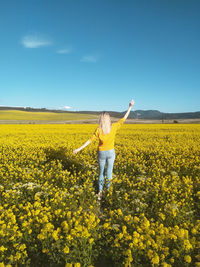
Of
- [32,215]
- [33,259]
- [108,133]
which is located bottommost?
[33,259]

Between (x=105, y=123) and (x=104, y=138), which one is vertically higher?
(x=105, y=123)

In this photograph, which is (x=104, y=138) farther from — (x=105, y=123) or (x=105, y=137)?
(x=105, y=123)

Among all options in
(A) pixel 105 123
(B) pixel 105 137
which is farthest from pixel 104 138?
(A) pixel 105 123

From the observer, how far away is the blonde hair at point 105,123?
4.65 metres

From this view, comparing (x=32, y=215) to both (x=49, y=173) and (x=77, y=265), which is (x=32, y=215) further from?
(x=49, y=173)

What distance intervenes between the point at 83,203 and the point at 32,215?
1300mm

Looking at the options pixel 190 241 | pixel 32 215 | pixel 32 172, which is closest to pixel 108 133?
pixel 32 215

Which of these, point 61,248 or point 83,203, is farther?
point 83,203

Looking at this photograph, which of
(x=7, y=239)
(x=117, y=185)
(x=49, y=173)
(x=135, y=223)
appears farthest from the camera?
(x=49, y=173)

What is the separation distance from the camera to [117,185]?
5.59m

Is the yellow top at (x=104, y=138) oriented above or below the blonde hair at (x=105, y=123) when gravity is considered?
below

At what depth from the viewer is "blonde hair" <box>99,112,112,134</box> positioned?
4652 millimetres

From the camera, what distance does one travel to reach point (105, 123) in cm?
468

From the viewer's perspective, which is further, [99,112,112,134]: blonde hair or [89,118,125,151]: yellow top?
[89,118,125,151]: yellow top
